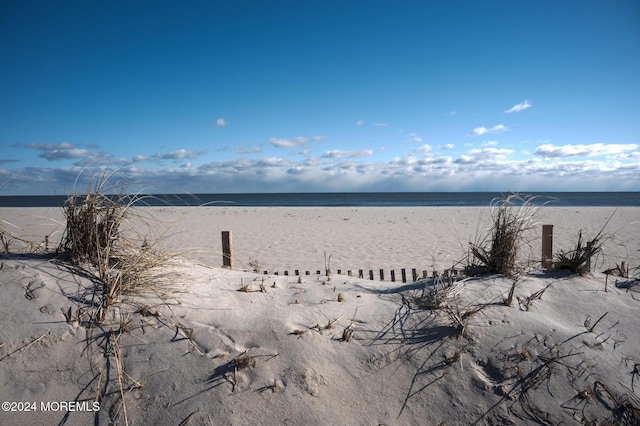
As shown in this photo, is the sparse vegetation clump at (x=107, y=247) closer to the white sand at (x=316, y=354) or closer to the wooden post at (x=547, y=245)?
the white sand at (x=316, y=354)

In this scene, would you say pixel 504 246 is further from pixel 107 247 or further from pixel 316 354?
pixel 107 247

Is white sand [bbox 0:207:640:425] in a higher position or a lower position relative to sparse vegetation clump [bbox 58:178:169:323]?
lower

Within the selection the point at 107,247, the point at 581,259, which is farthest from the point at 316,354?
the point at 581,259

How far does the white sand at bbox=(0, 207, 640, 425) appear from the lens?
7.44 ft

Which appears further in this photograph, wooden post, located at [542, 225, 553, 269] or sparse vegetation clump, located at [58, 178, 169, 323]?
wooden post, located at [542, 225, 553, 269]

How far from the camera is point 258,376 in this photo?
94.3 inches

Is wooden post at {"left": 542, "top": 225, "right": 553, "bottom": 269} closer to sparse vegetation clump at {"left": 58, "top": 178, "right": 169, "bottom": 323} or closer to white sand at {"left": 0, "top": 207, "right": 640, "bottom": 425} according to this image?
white sand at {"left": 0, "top": 207, "right": 640, "bottom": 425}

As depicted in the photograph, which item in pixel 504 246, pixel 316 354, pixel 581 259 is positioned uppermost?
pixel 504 246

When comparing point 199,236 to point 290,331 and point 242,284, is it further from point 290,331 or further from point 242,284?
point 290,331

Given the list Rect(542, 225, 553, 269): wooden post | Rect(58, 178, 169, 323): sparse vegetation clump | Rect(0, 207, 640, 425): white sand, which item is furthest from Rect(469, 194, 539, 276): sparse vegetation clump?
Rect(58, 178, 169, 323): sparse vegetation clump

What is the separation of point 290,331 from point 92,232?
6.14 ft

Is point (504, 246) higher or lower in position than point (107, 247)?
lower

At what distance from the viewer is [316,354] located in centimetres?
258

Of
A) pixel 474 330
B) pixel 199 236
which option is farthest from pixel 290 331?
pixel 199 236
